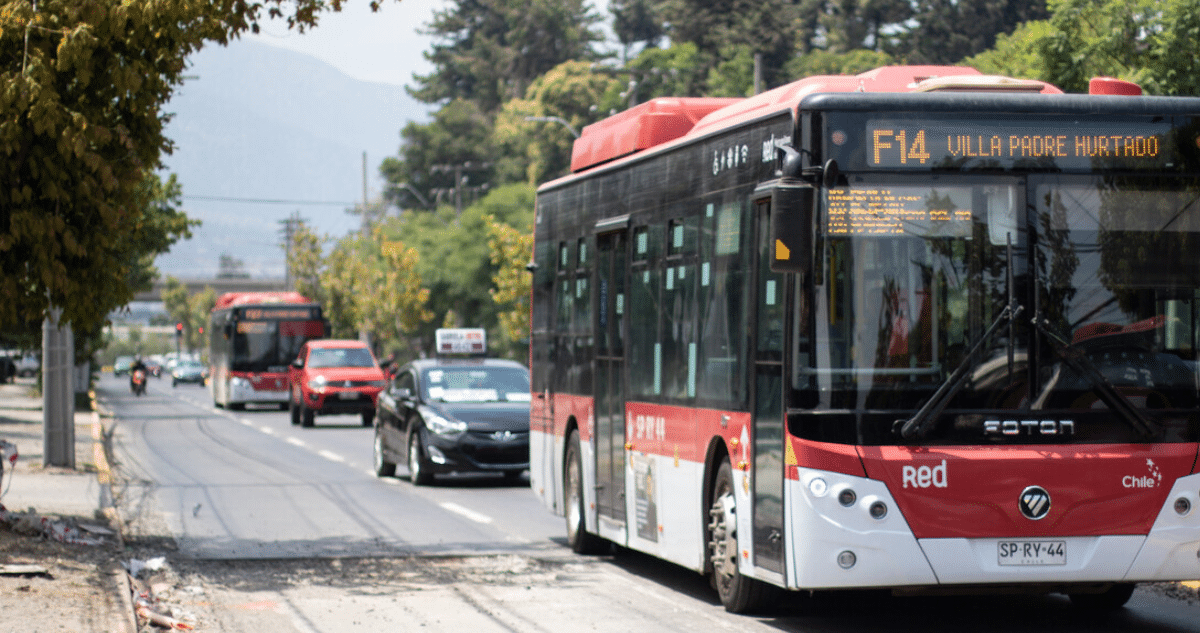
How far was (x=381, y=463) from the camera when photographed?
74.6ft

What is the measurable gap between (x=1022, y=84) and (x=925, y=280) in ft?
4.53

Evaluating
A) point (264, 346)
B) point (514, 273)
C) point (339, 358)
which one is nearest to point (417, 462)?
Result: point (339, 358)

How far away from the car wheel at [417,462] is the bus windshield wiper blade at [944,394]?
1253 centimetres

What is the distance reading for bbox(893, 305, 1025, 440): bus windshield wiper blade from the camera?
864 cm

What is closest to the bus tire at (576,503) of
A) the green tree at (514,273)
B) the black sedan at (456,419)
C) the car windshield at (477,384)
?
the black sedan at (456,419)

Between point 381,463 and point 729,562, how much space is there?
43.1 feet

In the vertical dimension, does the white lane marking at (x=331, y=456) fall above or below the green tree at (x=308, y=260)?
below

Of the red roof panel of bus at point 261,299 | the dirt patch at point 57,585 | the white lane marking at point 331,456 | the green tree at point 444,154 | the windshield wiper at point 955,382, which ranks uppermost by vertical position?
the green tree at point 444,154

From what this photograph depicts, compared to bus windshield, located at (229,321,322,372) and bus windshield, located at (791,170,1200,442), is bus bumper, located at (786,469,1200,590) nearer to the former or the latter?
bus windshield, located at (791,170,1200,442)

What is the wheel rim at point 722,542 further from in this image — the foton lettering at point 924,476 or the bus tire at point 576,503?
the bus tire at point 576,503

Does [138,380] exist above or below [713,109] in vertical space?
below

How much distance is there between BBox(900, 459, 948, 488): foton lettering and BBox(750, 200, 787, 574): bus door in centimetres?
67

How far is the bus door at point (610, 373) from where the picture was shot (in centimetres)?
1245

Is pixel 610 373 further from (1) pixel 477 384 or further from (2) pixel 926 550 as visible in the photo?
(1) pixel 477 384
